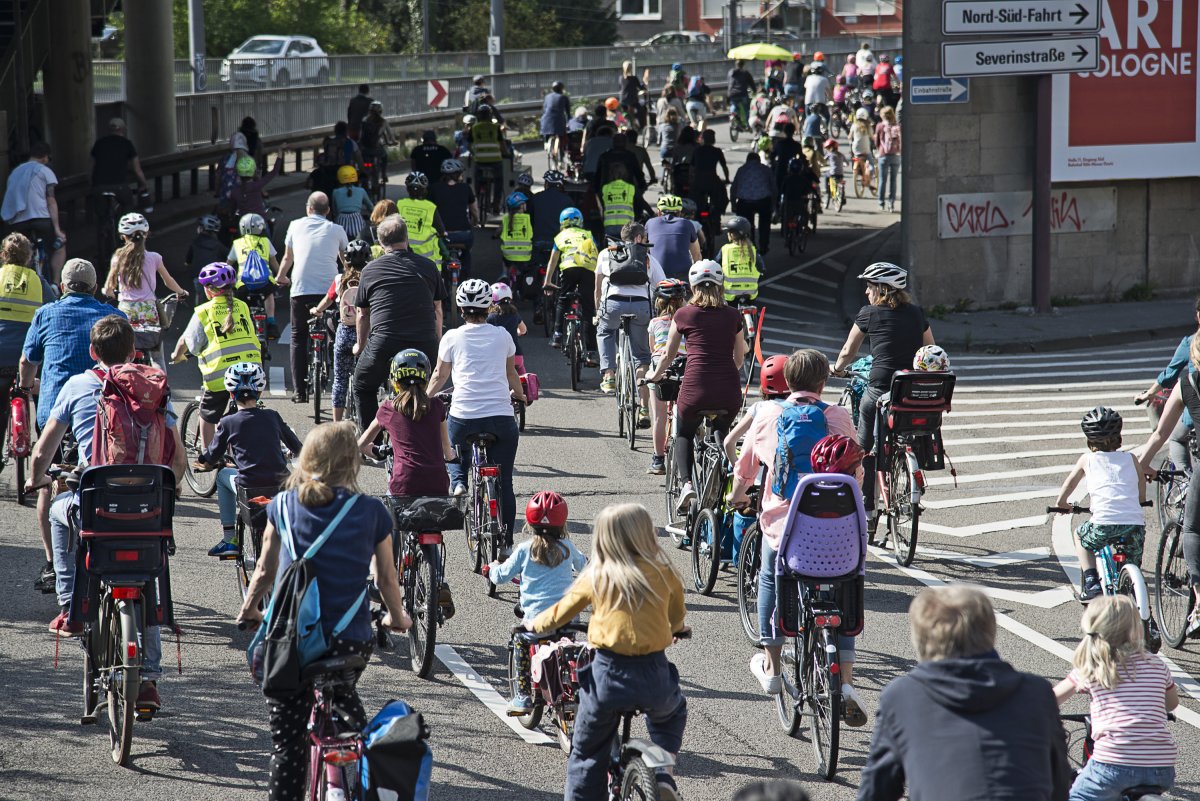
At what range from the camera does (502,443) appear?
1019cm

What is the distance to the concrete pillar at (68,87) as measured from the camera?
98.4 feet

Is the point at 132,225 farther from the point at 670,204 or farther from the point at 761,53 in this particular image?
the point at 761,53

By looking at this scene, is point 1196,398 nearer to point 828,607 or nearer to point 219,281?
point 828,607

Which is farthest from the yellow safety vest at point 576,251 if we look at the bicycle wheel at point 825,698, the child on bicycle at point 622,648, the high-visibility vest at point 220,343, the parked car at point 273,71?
the parked car at point 273,71

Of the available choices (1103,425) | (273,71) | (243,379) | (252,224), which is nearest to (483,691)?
(243,379)

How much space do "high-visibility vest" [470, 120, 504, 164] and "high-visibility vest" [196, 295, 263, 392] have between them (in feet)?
48.6

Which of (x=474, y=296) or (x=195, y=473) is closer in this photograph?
(x=474, y=296)

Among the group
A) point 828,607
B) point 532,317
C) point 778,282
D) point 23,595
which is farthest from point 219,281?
point 778,282

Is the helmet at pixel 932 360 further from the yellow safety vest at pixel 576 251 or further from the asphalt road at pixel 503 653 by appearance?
the yellow safety vest at pixel 576 251

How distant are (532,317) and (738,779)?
14.8 meters

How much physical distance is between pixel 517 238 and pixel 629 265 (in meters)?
5.39

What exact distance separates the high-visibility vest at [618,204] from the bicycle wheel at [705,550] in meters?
10.1

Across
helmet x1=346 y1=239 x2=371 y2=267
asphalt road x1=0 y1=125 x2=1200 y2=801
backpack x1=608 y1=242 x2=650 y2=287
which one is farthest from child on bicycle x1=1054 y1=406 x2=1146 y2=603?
helmet x1=346 y1=239 x2=371 y2=267

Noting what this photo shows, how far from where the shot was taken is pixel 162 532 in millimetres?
7418
